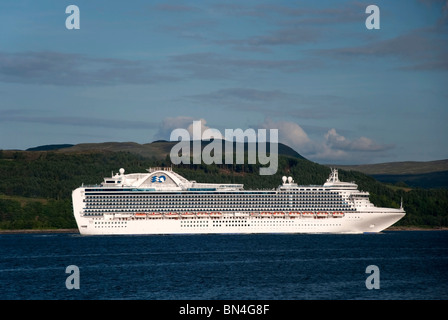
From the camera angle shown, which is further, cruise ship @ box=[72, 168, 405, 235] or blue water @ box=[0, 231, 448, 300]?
cruise ship @ box=[72, 168, 405, 235]

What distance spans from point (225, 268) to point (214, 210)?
168ft

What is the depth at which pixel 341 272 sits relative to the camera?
75.1 m

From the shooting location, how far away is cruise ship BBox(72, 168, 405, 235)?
127 m

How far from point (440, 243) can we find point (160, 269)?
57863mm

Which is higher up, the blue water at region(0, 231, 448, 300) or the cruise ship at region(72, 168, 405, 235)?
the cruise ship at region(72, 168, 405, 235)

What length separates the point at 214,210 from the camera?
12938 cm

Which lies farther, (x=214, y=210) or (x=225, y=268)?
(x=214, y=210)

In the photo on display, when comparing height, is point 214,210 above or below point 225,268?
above

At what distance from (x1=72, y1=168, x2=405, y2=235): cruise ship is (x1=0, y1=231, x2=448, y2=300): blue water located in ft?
27.9

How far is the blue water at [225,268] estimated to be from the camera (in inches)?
2468

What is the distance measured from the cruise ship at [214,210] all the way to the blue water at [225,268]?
849 cm
